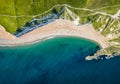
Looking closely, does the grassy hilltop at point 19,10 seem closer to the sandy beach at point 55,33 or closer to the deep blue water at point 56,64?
the sandy beach at point 55,33

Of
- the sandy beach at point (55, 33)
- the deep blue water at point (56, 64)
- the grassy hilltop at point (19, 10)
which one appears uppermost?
the grassy hilltop at point (19, 10)

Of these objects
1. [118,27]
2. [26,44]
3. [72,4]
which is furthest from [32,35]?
[118,27]

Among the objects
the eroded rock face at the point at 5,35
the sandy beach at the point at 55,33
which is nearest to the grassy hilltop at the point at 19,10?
the eroded rock face at the point at 5,35

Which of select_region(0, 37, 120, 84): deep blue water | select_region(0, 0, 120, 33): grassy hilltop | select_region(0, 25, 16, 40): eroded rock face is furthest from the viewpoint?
select_region(0, 0, 120, 33): grassy hilltop

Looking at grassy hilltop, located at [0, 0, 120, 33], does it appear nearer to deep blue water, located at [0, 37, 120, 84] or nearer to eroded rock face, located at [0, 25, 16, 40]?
eroded rock face, located at [0, 25, 16, 40]

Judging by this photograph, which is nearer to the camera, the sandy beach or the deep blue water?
the deep blue water

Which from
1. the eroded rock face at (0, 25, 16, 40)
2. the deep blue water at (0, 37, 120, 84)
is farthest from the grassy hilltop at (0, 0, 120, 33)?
the deep blue water at (0, 37, 120, 84)

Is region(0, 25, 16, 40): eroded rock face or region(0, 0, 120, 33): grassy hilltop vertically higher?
region(0, 0, 120, 33): grassy hilltop
